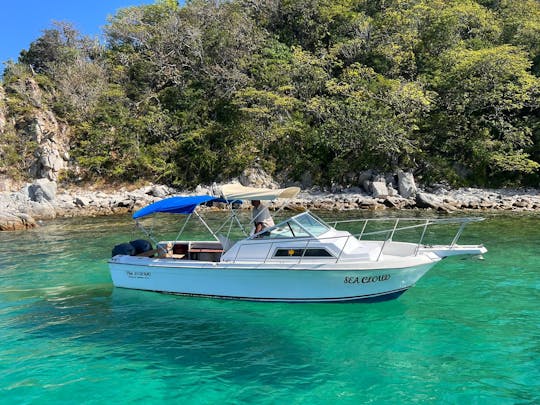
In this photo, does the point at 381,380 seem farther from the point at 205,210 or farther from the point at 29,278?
the point at 205,210

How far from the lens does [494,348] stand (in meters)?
7.21

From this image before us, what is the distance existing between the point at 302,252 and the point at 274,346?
236 centimetres

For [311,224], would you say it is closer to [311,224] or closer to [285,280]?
[311,224]

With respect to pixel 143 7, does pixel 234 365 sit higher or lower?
lower

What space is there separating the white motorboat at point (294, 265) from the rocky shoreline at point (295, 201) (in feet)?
56.8

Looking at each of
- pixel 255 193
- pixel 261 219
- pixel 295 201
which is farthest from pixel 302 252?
pixel 295 201

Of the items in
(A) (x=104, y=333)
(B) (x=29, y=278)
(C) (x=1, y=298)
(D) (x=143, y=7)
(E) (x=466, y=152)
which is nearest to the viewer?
(A) (x=104, y=333)

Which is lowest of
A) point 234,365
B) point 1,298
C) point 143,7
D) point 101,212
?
point 234,365

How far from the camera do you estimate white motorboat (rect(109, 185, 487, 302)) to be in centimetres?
882

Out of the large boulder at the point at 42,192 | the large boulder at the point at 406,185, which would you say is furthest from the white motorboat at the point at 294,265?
the large boulder at the point at 42,192

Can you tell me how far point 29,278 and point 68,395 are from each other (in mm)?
7998

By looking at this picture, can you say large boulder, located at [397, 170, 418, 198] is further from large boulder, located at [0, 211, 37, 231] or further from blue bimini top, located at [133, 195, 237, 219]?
large boulder, located at [0, 211, 37, 231]

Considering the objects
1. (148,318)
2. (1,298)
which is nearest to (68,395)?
(148,318)

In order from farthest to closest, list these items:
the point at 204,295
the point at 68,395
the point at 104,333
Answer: the point at 204,295, the point at 104,333, the point at 68,395
